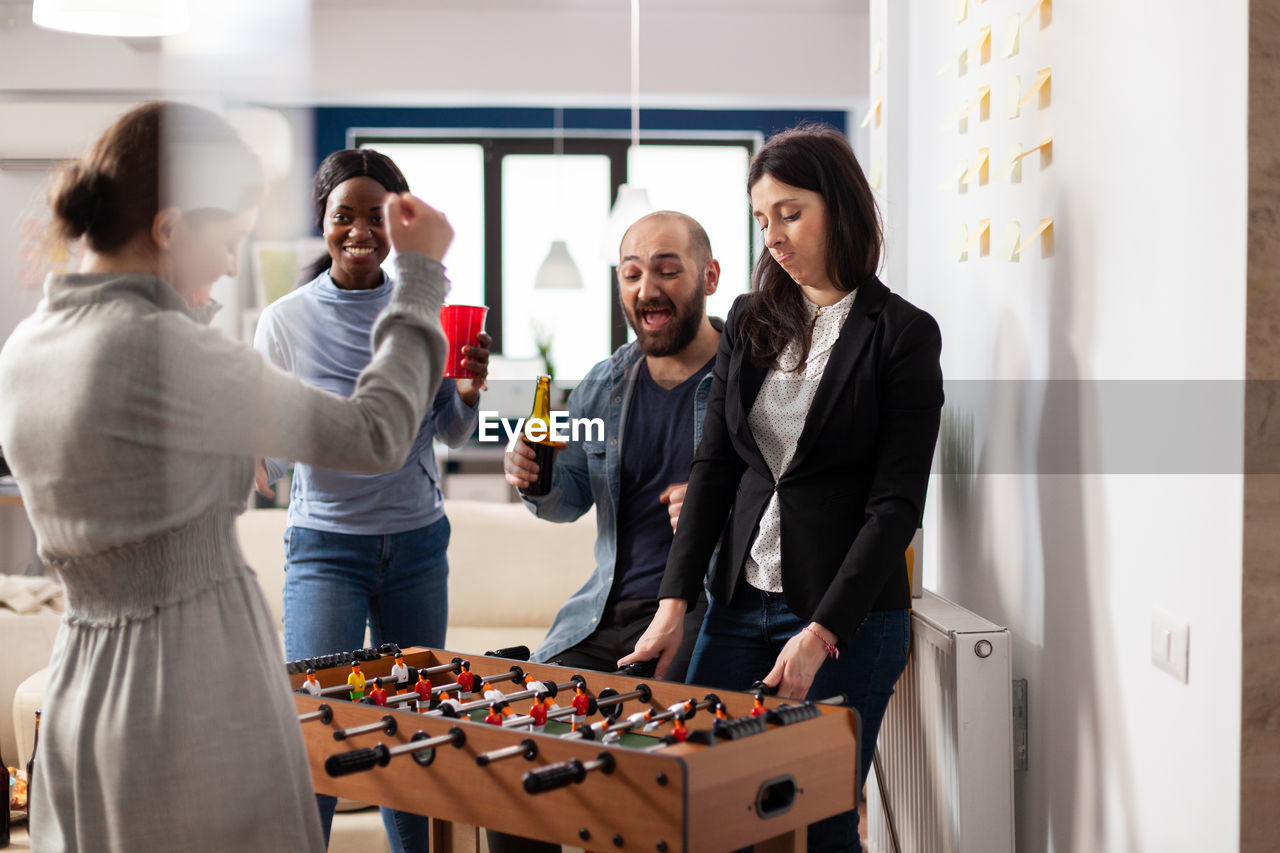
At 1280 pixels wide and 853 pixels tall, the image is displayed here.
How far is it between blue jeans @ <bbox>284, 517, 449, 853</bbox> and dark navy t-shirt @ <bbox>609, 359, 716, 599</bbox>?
0.37 m

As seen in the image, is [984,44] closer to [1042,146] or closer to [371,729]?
[1042,146]

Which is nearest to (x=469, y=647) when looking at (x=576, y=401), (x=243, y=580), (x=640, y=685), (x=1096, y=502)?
(x=576, y=401)

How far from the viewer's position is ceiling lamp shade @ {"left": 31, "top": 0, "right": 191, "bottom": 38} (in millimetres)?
947

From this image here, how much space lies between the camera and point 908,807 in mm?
2352

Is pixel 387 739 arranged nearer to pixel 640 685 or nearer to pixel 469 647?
pixel 640 685

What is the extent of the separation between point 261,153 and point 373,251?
0.27 m

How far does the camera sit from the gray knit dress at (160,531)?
0.97 metres

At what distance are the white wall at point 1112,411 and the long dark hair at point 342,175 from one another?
95 centimetres

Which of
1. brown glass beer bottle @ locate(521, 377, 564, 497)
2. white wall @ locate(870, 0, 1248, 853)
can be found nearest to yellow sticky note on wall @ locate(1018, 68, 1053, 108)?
white wall @ locate(870, 0, 1248, 853)

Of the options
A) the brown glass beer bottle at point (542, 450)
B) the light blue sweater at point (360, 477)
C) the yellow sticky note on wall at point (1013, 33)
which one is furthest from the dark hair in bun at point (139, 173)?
the yellow sticky note on wall at point (1013, 33)

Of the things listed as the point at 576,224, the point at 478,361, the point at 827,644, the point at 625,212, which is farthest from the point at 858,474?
the point at 576,224

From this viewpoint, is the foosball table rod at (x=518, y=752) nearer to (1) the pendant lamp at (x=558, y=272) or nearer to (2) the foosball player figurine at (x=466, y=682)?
(2) the foosball player figurine at (x=466, y=682)

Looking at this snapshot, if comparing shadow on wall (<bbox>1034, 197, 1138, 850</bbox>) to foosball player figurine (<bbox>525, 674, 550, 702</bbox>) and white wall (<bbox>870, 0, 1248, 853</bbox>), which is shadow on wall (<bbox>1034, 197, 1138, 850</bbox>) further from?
foosball player figurine (<bbox>525, 674, 550, 702</bbox>)

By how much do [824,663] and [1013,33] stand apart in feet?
3.79
